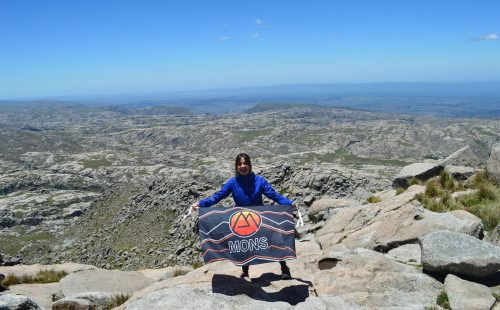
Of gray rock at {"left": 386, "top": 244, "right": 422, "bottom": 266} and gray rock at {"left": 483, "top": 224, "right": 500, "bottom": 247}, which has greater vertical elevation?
gray rock at {"left": 483, "top": 224, "right": 500, "bottom": 247}

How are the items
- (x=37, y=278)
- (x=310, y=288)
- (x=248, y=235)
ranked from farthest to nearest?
(x=37, y=278)
(x=310, y=288)
(x=248, y=235)

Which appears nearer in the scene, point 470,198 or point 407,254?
point 407,254

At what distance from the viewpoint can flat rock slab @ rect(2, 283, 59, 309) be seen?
57.1 feet

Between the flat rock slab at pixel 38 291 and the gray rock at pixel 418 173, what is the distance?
25.5 meters

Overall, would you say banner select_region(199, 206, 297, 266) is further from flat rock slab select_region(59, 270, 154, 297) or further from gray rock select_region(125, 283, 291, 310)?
flat rock slab select_region(59, 270, 154, 297)

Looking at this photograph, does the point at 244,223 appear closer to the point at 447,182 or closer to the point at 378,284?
the point at 378,284

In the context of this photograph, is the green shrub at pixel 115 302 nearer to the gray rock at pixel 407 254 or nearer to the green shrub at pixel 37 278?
the green shrub at pixel 37 278

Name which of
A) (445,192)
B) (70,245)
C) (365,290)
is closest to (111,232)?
(70,245)

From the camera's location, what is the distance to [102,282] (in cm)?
1922

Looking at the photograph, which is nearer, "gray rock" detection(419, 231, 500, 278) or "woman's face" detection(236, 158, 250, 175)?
"gray rock" detection(419, 231, 500, 278)

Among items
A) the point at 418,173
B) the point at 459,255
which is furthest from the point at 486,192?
the point at 459,255

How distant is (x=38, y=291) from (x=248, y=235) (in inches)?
480

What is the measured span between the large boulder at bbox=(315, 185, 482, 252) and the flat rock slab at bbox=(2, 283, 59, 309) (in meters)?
Answer: 13.5

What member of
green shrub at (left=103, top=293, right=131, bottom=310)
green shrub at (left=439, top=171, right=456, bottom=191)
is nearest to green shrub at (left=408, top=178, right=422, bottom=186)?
green shrub at (left=439, top=171, right=456, bottom=191)
